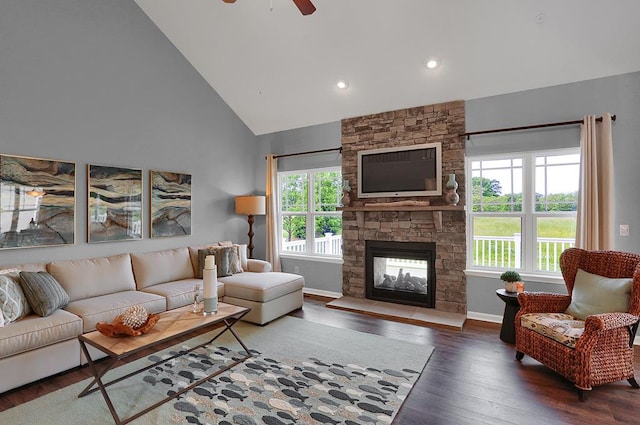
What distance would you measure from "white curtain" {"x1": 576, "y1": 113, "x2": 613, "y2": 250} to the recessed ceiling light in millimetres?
1690

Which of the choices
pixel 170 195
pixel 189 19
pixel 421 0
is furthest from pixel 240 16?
pixel 170 195

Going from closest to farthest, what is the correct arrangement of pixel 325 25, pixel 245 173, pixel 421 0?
1. pixel 421 0
2. pixel 325 25
3. pixel 245 173

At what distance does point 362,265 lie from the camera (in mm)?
5020

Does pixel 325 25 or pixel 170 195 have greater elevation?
pixel 325 25

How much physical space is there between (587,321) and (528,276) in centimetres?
153

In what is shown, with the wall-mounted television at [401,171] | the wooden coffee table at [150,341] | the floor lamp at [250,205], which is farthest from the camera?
the floor lamp at [250,205]

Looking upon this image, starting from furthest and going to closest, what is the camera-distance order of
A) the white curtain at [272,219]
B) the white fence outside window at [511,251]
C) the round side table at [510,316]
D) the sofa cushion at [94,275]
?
the white curtain at [272,219] → the white fence outside window at [511,251] → the round side table at [510,316] → the sofa cushion at [94,275]

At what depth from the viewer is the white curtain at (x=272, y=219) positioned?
225 inches

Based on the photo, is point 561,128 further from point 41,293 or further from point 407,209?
point 41,293

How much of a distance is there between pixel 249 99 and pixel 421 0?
9.78 feet

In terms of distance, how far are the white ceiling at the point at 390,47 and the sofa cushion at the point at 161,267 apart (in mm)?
2739

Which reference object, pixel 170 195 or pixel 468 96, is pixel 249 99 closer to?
pixel 170 195

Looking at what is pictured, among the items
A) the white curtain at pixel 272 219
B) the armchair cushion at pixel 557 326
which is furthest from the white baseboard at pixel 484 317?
the white curtain at pixel 272 219

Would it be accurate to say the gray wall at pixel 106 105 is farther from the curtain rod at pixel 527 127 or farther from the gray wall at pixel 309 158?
the curtain rod at pixel 527 127
